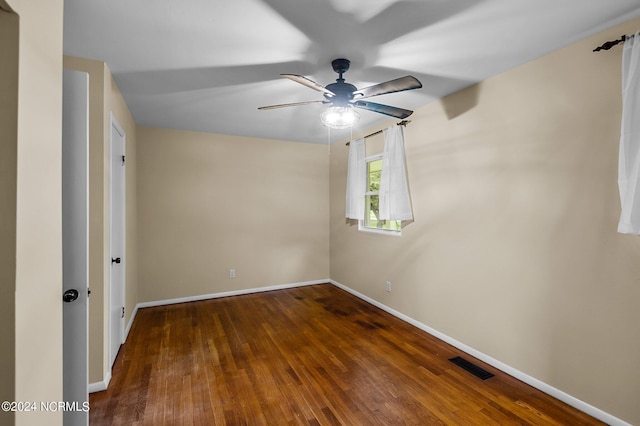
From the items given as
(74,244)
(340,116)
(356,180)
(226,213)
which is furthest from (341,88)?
(226,213)

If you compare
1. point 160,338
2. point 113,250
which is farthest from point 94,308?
point 160,338

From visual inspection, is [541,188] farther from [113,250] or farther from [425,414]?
[113,250]

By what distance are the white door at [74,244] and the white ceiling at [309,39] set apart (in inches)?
25.9

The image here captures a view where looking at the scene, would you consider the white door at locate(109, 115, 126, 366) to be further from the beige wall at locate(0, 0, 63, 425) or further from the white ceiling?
the beige wall at locate(0, 0, 63, 425)

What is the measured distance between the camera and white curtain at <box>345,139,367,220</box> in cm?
432

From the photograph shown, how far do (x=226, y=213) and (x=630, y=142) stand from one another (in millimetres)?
4363

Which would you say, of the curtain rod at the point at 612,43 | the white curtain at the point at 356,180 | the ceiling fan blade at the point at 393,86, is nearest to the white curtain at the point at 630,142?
the curtain rod at the point at 612,43

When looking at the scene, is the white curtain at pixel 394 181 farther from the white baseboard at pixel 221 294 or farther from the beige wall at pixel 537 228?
the white baseboard at pixel 221 294

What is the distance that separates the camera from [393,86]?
201 centimetres

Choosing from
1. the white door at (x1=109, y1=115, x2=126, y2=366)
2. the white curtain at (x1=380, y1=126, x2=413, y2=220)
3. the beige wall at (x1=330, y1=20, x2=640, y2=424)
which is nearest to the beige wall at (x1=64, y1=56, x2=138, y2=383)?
the white door at (x1=109, y1=115, x2=126, y2=366)

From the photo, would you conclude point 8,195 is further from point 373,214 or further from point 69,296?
point 373,214

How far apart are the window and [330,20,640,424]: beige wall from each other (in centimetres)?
81

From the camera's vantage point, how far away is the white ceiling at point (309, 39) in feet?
5.43

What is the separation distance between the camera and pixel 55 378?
1120 mm
